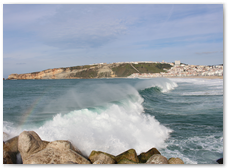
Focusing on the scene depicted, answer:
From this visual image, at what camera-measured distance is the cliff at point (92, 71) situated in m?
156

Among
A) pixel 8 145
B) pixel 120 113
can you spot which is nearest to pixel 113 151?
pixel 8 145

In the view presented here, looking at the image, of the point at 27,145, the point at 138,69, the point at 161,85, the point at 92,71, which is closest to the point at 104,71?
the point at 92,71

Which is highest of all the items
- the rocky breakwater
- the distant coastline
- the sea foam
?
the distant coastline

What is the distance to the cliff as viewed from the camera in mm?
156125

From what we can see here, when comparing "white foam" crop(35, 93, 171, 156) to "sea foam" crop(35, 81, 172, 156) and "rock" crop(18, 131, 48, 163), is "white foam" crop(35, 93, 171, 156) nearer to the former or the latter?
"sea foam" crop(35, 81, 172, 156)

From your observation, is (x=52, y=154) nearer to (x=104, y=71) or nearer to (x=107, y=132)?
→ (x=107, y=132)

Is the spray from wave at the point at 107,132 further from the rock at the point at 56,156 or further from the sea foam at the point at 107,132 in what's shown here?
the rock at the point at 56,156

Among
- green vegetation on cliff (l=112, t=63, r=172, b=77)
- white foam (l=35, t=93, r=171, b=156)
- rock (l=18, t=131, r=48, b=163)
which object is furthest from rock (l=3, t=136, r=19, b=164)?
green vegetation on cliff (l=112, t=63, r=172, b=77)

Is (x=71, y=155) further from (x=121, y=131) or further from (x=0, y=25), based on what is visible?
(x=121, y=131)

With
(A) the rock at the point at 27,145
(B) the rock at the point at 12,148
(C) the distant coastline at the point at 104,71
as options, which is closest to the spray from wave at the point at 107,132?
(A) the rock at the point at 27,145

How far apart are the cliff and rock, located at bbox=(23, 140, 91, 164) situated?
531 ft

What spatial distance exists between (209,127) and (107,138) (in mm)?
6712

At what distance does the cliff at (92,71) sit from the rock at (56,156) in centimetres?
16195

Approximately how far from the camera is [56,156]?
4.41 m
